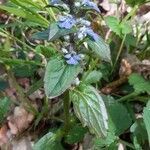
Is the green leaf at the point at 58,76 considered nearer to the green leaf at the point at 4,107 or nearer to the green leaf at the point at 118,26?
the green leaf at the point at 4,107

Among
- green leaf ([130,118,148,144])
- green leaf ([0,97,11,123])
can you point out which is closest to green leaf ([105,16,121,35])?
green leaf ([130,118,148,144])

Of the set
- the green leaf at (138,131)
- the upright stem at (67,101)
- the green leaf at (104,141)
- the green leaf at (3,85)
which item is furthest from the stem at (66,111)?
the green leaf at (3,85)

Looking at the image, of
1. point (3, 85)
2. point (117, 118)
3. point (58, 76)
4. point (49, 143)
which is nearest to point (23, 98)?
point (3, 85)

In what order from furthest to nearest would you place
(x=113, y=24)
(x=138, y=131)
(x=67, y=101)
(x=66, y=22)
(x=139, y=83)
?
1. (x=113, y=24)
2. (x=139, y=83)
3. (x=138, y=131)
4. (x=67, y=101)
5. (x=66, y=22)

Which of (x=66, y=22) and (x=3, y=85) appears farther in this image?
(x=3, y=85)

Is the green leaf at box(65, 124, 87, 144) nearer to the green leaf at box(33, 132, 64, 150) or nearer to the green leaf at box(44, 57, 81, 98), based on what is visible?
the green leaf at box(33, 132, 64, 150)

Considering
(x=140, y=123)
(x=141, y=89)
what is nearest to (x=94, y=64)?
(x=141, y=89)

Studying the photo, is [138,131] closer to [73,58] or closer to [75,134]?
[75,134]
